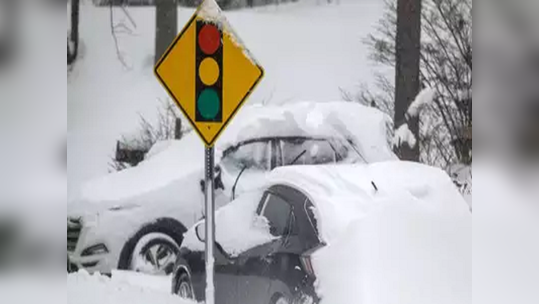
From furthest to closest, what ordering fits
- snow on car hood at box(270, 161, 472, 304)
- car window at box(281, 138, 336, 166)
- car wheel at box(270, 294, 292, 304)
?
car window at box(281, 138, 336, 166) < car wheel at box(270, 294, 292, 304) < snow on car hood at box(270, 161, 472, 304)

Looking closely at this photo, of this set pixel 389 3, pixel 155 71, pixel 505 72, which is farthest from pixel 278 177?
pixel 505 72

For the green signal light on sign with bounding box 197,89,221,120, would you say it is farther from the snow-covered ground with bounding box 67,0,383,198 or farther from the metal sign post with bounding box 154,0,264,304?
the snow-covered ground with bounding box 67,0,383,198

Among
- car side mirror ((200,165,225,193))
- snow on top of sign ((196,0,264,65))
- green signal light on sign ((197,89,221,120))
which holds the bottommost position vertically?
car side mirror ((200,165,225,193))

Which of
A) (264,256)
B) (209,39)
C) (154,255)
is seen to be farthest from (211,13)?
(154,255)

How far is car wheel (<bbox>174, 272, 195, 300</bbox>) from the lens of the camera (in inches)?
203

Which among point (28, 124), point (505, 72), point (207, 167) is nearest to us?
point (28, 124)

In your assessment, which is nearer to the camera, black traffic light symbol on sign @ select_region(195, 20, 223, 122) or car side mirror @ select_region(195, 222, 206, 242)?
black traffic light symbol on sign @ select_region(195, 20, 223, 122)

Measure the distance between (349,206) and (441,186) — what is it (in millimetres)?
793

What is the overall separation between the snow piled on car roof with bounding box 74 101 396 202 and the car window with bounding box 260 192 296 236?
0.51m

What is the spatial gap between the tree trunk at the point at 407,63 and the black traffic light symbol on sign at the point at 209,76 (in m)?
1.46

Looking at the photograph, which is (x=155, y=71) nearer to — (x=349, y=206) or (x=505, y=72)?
(x=349, y=206)

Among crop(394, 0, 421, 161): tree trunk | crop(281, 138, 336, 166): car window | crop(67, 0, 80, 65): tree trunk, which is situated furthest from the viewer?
crop(394, 0, 421, 161): tree trunk

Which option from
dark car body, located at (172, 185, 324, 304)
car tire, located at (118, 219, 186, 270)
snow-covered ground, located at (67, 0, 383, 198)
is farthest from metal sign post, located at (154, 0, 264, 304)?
car tire, located at (118, 219, 186, 270)

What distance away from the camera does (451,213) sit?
196 inches
